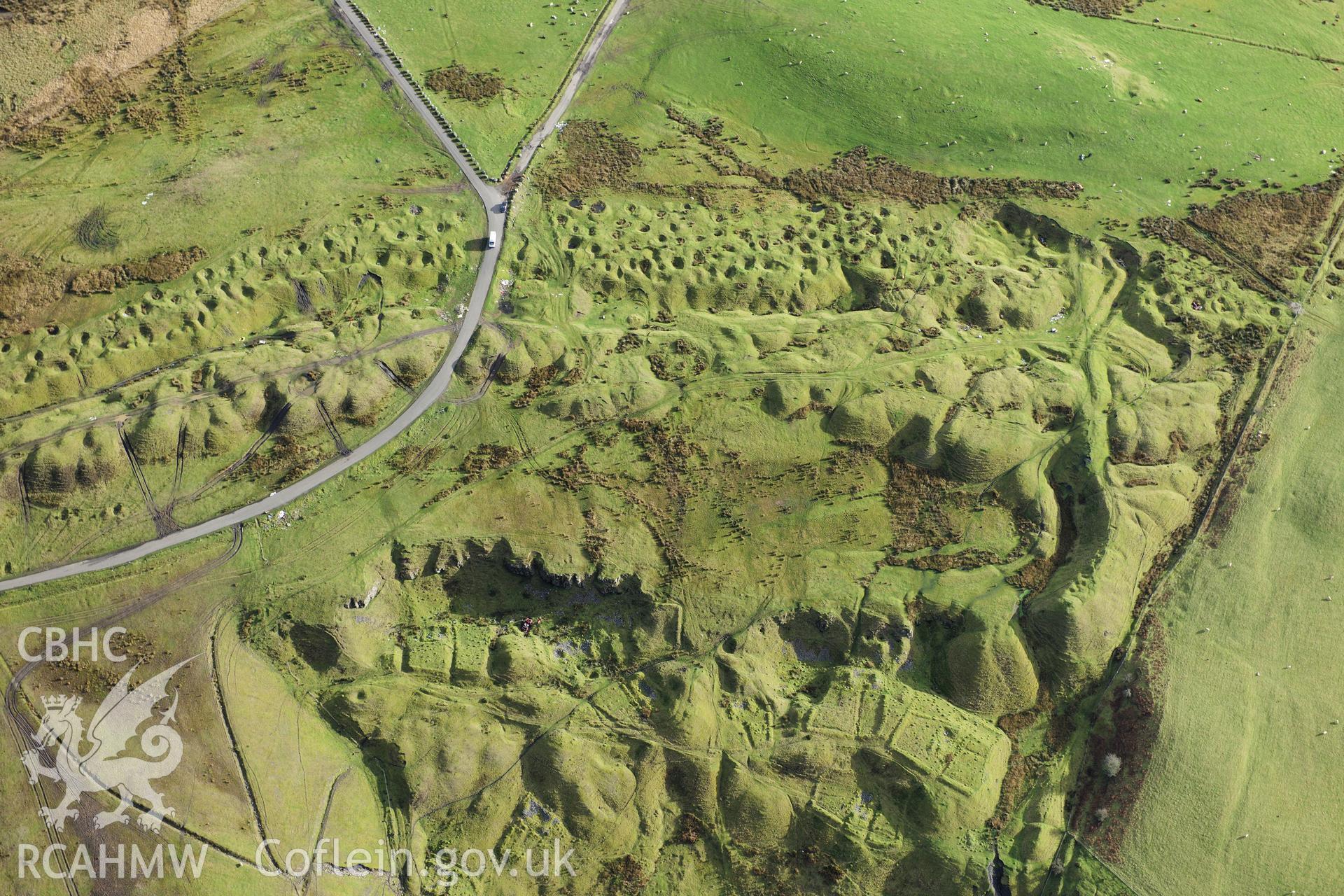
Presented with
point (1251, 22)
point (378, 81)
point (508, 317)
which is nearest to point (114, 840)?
point (508, 317)

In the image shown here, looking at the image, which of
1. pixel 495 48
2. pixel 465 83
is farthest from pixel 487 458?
pixel 495 48

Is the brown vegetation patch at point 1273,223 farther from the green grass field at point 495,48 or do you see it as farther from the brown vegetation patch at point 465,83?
the brown vegetation patch at point 465,83

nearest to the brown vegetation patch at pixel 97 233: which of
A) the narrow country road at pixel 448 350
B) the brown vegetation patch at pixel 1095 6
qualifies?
the narrow country road at pixel 448 350

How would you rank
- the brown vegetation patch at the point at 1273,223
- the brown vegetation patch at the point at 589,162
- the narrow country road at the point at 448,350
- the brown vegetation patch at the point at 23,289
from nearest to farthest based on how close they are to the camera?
the narrow country road at the point at 448,350 < the brown vegetation patch at the point at 23,289 < the brown vegetation patch at the point at 589,162 < the brown vegetation patch at the point at 1273,223

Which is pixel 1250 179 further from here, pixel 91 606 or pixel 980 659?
pixel 91 606

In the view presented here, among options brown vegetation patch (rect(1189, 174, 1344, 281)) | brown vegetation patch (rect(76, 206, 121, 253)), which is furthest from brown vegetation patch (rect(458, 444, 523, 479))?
brown vegetation patch (rect(1189, 174, 1344, 281))

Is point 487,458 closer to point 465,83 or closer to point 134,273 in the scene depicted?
point 134,273
